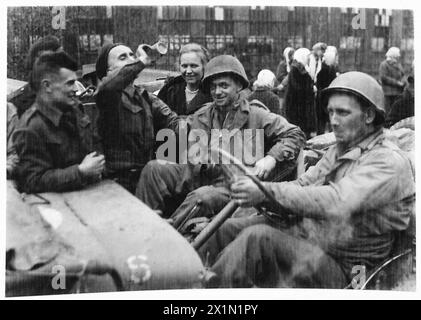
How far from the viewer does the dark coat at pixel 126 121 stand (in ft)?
26.9

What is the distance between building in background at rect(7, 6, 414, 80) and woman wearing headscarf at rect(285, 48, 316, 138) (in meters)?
0.19

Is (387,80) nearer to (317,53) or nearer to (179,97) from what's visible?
(317,53)

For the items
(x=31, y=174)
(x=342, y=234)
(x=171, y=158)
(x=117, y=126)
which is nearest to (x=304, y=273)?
(x=342, y=234)

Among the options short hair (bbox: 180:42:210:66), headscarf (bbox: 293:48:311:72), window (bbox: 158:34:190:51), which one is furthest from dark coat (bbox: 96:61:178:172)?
headscarf (bbox: 293:48:311:72)

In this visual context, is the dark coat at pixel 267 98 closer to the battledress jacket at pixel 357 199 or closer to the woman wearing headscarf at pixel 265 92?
the woman wearing headscarf at pixel 265 92

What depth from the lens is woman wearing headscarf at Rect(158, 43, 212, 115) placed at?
27.3ft

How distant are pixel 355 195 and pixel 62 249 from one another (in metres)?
3.07

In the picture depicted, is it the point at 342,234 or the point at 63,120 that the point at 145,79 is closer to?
the point at 63,120

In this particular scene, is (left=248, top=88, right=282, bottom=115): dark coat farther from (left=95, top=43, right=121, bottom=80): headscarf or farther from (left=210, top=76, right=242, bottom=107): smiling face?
(left=95, top=43, right=121, bottom=80): headscarf

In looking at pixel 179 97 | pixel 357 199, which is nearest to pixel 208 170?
pixel 179 97

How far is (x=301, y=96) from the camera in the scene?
848cm

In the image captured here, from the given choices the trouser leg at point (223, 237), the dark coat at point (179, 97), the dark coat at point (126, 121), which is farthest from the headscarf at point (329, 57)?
the trouser leg at point (223, 237)

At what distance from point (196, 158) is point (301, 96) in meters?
1.34

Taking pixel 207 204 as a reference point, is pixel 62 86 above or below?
above
